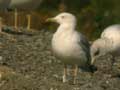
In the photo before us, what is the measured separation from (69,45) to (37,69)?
1.56 meters

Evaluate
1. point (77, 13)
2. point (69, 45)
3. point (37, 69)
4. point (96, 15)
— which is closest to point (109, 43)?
point (37, 69)

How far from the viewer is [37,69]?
39.0ft

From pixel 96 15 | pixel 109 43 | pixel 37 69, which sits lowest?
pixel 37 69

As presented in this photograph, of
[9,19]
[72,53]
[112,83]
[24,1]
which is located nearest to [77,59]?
[72,53]

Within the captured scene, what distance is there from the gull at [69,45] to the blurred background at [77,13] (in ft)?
15.2

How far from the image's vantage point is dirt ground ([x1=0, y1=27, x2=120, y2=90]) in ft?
32.3

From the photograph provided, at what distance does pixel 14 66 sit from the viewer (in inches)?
464

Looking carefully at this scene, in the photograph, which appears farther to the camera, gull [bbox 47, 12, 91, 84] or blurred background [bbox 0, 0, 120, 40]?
blurred background [bbox 0, 0, 120, 40]

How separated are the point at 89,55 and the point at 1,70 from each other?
72.6 inches

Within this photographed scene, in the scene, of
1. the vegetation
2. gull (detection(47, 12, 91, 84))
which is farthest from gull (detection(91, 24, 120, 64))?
the vegetation

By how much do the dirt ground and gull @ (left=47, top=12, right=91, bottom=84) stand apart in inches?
16.8

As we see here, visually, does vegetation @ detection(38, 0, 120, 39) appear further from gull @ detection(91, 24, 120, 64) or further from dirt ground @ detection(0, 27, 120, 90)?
gull @ detection(91, 24, 120, 64)

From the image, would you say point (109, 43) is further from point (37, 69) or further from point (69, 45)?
point (69, 45)

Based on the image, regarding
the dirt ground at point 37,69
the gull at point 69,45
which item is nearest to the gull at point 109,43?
the dirt ground at point 37,69
